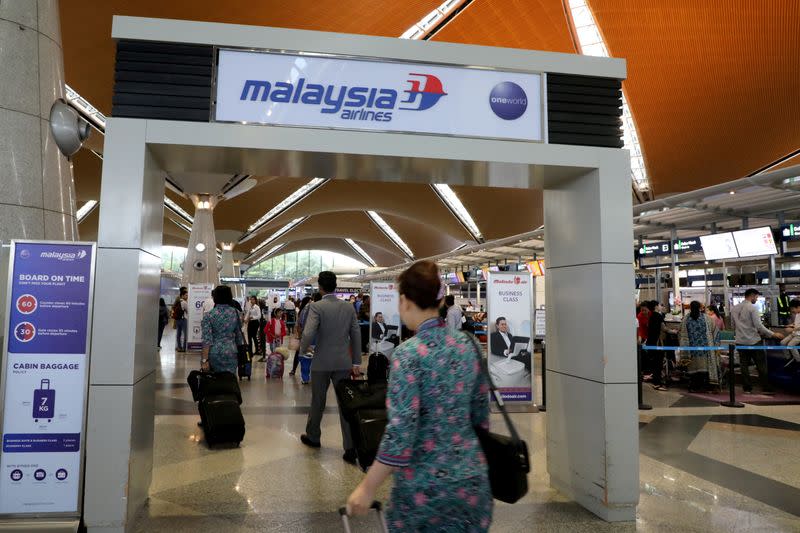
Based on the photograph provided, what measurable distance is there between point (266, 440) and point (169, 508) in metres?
1.99

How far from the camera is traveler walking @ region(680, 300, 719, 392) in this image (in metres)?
9.76

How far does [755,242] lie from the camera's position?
11.4 meters

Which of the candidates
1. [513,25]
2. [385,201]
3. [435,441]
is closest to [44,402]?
[435,441]

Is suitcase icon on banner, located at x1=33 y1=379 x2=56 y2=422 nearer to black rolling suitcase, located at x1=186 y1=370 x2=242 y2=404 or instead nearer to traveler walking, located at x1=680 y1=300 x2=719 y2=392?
black rolling suitcase, located at x1=186 y1=370 x2=242 y2=404

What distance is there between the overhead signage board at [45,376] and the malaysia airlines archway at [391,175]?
29 cm

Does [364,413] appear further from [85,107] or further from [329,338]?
[85,107]

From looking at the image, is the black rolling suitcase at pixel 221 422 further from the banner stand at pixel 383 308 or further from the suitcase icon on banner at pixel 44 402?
the banner stand at pixel 383 308

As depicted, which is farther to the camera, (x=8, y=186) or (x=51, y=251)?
(x=8, y=186)

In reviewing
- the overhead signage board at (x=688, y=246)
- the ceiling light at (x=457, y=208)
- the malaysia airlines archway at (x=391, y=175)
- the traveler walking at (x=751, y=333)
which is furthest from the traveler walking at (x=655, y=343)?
the ceiling light at (x=457, y=208)

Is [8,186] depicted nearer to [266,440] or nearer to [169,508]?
[169,508]

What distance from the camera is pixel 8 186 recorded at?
411 cm

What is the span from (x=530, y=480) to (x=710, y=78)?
18220mm

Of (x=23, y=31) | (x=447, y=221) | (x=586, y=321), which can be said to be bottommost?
(x=586, y=321)

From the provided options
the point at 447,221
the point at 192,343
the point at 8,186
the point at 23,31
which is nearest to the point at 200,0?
the point at 192,343
